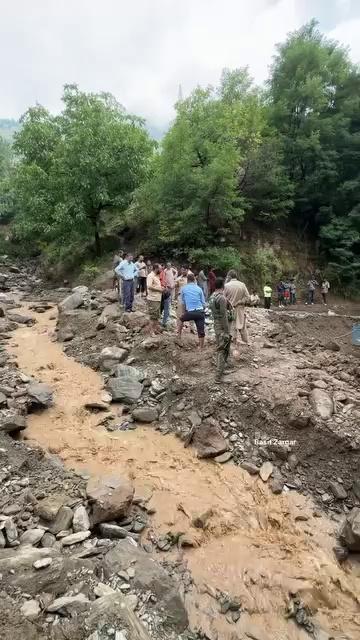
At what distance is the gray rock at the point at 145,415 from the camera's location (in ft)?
27.2

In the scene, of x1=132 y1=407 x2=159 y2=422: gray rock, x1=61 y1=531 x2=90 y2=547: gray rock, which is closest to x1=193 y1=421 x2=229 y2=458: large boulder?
x1=132 y1=407 x2=159 y2=422: gray rock

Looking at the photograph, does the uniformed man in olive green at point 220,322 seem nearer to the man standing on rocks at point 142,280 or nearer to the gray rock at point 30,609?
the gray rock at point 30,609

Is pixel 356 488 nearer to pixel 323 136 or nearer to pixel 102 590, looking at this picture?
pixel 102 590

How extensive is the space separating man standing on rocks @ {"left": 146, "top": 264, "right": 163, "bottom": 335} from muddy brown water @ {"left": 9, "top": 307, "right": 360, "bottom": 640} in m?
3.09

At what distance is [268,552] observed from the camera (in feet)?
17.9

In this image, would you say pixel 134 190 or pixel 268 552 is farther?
pixel 134 190

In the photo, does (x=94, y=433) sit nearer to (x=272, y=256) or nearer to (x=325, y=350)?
(x=325, y=350)

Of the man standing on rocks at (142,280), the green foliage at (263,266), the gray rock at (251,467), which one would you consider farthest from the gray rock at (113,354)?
the green foliage at (263,266)

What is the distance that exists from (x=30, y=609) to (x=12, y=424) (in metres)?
4.16

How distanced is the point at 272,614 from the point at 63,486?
3344 mm

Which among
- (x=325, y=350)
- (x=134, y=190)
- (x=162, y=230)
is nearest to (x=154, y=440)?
(x=325, y=350)

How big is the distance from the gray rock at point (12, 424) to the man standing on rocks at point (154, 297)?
4374mm

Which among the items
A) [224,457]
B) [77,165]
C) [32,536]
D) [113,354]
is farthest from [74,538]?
[77,165]

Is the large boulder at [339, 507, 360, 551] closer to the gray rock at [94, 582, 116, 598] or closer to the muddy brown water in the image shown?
the muddy brown water
